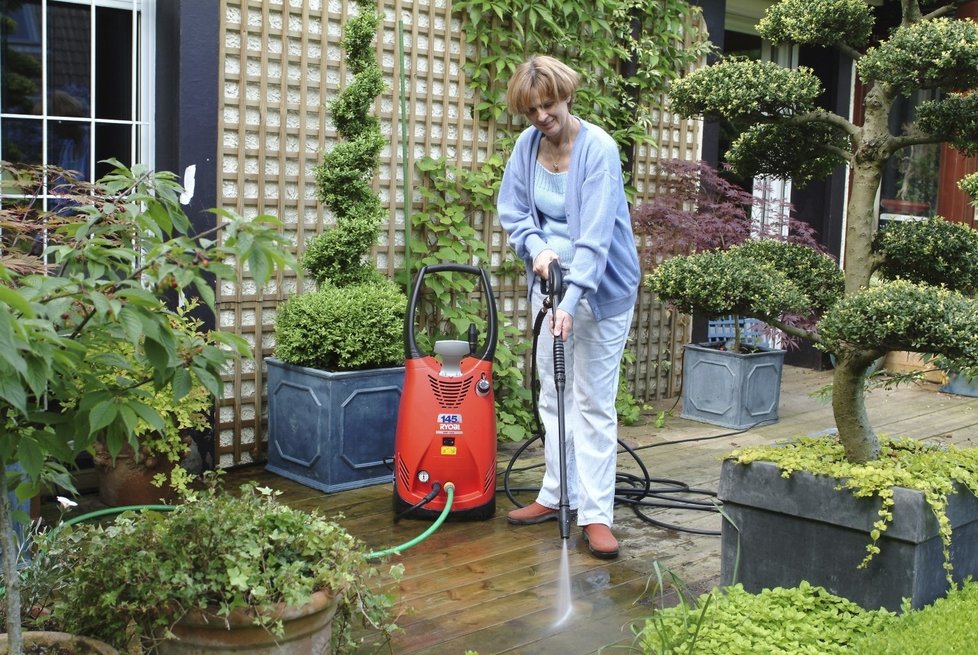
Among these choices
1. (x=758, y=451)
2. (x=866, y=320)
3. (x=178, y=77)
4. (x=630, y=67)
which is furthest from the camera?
(x=630, y=67)

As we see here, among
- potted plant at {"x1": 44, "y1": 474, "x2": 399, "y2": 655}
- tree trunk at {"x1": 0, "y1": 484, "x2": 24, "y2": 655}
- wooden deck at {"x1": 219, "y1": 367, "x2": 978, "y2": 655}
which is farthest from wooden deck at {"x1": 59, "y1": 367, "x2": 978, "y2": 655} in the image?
tree trunk at {"x1": 0, "y1": 484, "x2": 24, "y2": 655}

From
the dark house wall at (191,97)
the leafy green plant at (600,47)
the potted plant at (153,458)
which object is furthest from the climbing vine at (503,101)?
the potted plant at (153,458)

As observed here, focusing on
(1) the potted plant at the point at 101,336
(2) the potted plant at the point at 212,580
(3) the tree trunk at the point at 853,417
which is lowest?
(2) the potted plant at the point at 212,580

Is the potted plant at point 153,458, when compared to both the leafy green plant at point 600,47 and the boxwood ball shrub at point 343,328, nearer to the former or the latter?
the boxwood ball shrub at point 343,328

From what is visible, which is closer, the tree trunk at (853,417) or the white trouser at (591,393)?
the tree trunk at (853,417)

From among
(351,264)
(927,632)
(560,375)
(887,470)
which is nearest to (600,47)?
(351,264)

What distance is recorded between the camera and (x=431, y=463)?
13.4ft

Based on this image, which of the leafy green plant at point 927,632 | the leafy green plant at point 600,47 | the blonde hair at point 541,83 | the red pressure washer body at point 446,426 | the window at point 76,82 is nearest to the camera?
the leafy green plant at point 927,632

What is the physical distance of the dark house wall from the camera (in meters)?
4.49

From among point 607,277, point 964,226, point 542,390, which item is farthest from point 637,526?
point 964,226

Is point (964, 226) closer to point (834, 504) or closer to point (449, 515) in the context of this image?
point (834, 504)

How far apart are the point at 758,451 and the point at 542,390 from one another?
1.08 metres

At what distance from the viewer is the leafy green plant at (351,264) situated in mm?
4531

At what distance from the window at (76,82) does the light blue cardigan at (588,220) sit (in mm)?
1667
